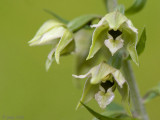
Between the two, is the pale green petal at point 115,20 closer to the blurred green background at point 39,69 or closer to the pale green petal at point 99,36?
the pale green petal at point 99,36

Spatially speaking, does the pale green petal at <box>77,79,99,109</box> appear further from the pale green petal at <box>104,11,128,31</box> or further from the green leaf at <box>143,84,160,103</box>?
the green leaf at <box>143,84,160,103</box>

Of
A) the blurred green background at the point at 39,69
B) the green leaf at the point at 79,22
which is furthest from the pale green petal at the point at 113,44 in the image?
the blurred green background at the point at 39,69

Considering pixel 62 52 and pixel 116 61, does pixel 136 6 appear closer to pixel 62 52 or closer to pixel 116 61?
pixel 116 61

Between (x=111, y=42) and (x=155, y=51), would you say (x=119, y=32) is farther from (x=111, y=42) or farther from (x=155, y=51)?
(x=155, y=51)

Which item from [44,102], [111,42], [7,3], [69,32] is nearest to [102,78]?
[111,42]

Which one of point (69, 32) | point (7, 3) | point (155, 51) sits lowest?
point (155, 51)

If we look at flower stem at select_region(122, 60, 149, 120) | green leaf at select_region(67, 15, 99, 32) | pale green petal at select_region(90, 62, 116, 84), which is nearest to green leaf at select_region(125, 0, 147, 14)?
green leaf at select_region(67, 15, 99, 32)

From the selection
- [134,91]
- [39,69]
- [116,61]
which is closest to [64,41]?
[116,61]
